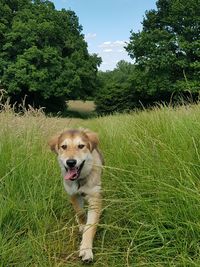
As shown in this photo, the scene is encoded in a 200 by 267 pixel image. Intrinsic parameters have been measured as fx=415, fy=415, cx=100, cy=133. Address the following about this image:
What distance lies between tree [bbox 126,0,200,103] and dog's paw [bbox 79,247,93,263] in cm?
3524

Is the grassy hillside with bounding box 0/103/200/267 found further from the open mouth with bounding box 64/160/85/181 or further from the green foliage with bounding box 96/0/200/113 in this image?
the green foliage with bounding box 96/0/200/113

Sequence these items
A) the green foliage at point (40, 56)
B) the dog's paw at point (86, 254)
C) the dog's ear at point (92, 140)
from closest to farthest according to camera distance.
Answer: the dog's paw at point (86, 254) → the dog's ear at point (92, 140) → the green foliage at point (40, 56)

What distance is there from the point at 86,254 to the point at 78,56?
42.4 metres

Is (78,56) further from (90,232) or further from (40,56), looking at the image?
(90,232)

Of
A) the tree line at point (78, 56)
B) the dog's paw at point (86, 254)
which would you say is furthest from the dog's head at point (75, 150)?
the tree line at point (78, 56)

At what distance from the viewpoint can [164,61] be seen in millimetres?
39062

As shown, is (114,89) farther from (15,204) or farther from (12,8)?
(15,204)

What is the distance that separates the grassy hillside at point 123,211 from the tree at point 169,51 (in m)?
34.3

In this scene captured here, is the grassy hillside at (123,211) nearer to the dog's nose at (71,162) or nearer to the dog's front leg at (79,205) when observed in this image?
the dog's front leg at (79,205)

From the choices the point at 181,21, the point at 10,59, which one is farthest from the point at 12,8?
the point at 181,21

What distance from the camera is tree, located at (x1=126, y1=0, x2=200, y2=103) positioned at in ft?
129

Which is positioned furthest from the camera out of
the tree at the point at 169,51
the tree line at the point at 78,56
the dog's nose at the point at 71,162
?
the tree line at the point at 78,56

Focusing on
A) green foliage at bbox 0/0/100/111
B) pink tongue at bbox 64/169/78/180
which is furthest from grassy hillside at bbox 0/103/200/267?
green foliage at bbox 0/0/100/111

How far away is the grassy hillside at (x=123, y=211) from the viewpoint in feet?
9.54
